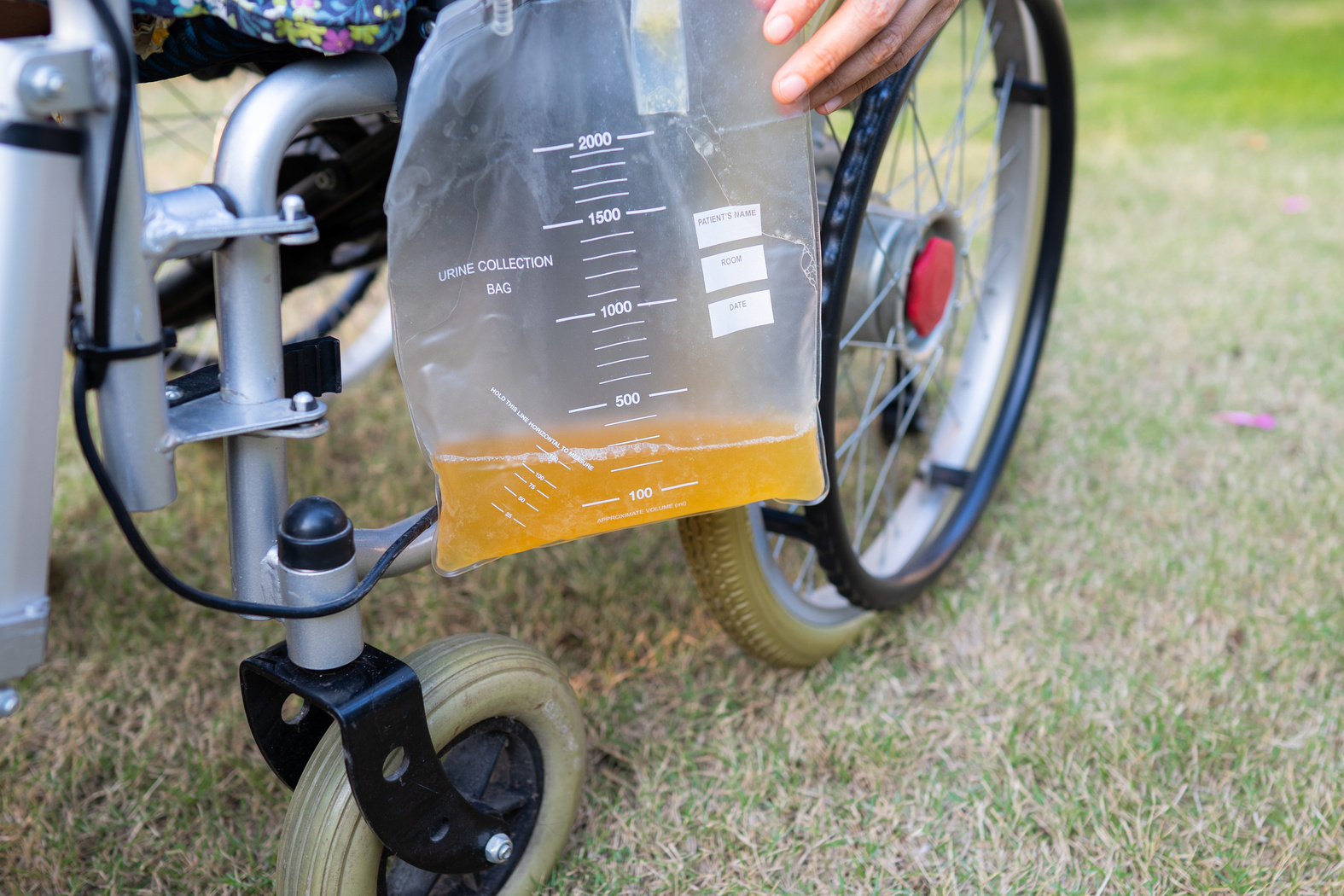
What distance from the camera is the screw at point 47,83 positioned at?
544mm

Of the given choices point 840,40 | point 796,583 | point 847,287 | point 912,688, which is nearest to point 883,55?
point 840,40

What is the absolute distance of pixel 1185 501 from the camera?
60.0 inches

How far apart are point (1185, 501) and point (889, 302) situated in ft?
2.19

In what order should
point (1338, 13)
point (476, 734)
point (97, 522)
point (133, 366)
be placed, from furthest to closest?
1. point (1338, 13)
2. point (97, 522)
3. point (476, 734)
4. point (133, 366)

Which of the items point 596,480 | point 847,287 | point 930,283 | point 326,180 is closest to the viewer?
point 596,480

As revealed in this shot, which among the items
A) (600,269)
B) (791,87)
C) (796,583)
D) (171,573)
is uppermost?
(791,87)

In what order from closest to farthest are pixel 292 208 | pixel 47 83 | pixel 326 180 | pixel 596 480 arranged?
pixel 47 83
pixel 292 208
pixel 596 480
pixel 326 180

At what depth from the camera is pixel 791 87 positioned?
0.71 meters

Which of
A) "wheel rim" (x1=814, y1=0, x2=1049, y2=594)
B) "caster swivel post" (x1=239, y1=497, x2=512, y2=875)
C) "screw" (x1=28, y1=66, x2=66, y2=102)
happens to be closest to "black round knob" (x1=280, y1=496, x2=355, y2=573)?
"caster swivel post" (x1=239, y1=497, x2=512, y2=875)

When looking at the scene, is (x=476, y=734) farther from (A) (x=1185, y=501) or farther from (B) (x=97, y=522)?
(A) (x=1185, y=501)

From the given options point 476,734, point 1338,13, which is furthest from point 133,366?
point 1338,13

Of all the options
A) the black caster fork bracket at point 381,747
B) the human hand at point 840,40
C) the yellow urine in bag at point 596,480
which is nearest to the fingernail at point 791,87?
the human hand at point 840,40

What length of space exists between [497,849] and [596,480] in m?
0.32

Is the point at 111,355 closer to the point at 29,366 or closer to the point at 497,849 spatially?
the point at 29,366
